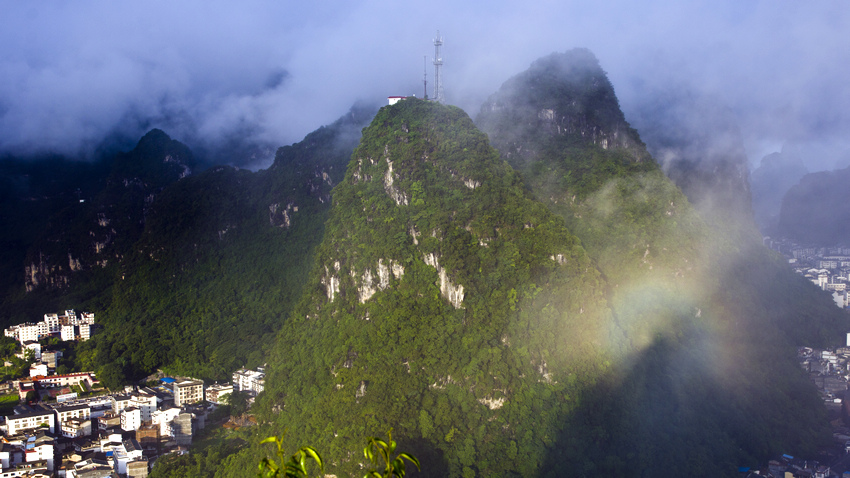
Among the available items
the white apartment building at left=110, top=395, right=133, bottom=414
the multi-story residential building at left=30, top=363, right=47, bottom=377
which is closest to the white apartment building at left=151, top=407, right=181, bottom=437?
the white apartment building at left=110, top=395, right=133, bottom=414

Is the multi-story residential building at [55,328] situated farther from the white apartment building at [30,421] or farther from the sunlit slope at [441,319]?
the sunlit slope at [441,319]

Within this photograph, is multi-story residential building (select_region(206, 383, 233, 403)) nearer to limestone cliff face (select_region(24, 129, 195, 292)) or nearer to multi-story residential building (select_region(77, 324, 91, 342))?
multi-story residential building (select_region(77, 324, 91, 342))

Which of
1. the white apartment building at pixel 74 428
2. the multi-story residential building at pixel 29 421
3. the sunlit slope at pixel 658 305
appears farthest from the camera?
the white apartment building at pixel 74 428

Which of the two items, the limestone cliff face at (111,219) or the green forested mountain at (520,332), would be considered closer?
the green forested mountain at (520,332)

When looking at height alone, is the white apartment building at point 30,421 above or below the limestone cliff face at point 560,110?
below

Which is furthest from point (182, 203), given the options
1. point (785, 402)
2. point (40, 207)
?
point (785, 402)

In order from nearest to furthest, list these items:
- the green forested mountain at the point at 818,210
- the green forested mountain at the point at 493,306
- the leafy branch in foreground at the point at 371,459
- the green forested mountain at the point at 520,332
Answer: the leafy branch in foreground at the point at 371,459 → the green forested mountain at the point at 520,332 → the green forested mountain at the point at 493,306 → the green forested mountain at the point at 818,210

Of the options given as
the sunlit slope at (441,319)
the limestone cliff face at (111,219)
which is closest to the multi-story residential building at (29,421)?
the sunlit slope at (441,319)
